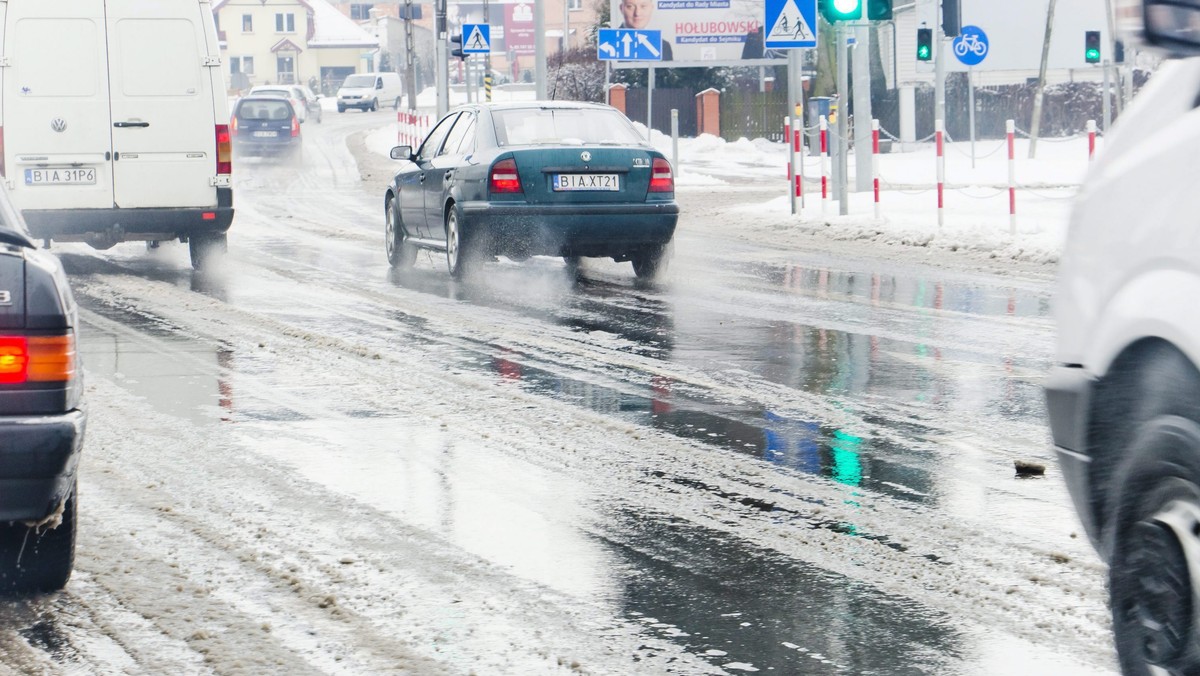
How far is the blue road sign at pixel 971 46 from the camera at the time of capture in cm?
3225

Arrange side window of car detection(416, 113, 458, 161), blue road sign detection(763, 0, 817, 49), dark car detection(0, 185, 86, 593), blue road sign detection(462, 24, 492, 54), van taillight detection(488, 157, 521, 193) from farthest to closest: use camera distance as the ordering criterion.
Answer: blue road sign detection(462, 24, 492, 54) → blue road sign detection(763, 0, 817, 49) → side window of car detection(416, 113, 458, 161) → van taillight detection(488, 157, 521, 193) → dark car detection(0, 185, 86, 593)

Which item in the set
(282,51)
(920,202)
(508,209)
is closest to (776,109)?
(920,202)

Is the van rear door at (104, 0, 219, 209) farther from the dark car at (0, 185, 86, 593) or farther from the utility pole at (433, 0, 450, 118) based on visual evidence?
the utility pole at (433, 0, 450, 118)

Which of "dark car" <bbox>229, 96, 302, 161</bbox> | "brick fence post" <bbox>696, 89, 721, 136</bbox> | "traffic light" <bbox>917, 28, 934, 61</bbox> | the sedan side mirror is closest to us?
the sedan side mirror

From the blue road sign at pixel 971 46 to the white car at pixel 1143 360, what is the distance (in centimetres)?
2896

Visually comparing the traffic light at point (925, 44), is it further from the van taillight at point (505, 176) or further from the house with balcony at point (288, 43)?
the house with balcony at point (288, 43)

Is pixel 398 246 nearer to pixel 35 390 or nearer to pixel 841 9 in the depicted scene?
pixel 841 9

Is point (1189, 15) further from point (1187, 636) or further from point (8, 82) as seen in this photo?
point (8, 82)

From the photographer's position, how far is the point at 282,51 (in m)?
138

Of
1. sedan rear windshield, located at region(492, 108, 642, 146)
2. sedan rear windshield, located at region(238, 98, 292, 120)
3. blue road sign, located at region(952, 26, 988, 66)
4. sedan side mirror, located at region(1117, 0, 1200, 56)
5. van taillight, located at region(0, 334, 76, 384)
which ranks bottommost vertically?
van taillight, located at region(0, 334, 76, 384)

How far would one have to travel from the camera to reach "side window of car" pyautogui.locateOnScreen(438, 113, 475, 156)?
49.2ft

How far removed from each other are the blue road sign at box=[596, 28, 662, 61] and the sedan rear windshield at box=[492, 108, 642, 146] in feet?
62.2

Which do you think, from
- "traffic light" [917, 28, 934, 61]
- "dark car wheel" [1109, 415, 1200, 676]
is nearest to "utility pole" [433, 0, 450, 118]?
"traffic light" [917, 28, 934, 61]

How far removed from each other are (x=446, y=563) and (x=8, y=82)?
425 inches
